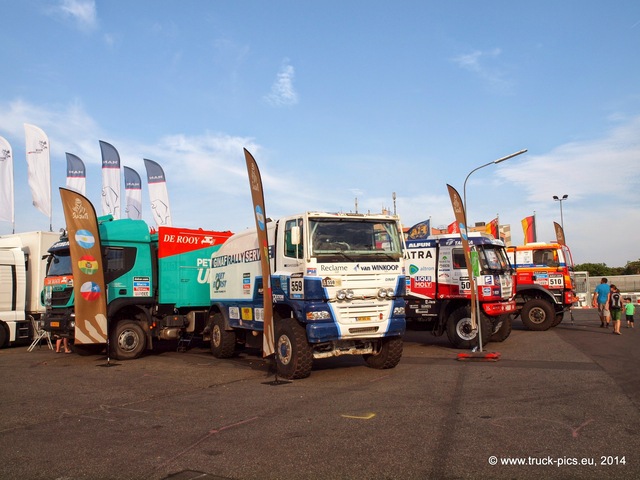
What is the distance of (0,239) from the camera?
1691 cm

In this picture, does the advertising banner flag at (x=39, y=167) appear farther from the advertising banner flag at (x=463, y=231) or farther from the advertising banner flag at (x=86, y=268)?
the advertising banner flag at (x=463, y=231)

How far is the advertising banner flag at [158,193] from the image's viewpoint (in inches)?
986

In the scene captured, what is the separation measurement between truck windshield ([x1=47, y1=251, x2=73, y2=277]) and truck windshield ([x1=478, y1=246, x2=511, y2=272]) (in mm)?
9858

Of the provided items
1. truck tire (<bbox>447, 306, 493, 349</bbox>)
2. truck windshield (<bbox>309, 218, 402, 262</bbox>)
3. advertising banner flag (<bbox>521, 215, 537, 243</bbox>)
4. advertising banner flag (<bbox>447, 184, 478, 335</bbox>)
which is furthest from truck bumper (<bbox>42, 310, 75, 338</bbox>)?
advertising banner flag (<bbox>521, 215, 537, 243</bbox>)

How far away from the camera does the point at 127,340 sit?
12828 mm

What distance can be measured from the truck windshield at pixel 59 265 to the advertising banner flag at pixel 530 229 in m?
21.8

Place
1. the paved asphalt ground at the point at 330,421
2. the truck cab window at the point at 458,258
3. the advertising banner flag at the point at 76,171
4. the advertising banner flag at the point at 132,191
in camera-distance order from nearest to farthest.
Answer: the paved asphalt ground at the point at 330,421 → the truck cab window at the point at 458,258 → the advertising banner flag at the point at 76,171 → the advertising banner flag at the point at 132,191

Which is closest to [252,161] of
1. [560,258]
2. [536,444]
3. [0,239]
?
[536,444]

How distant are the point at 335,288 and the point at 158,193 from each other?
17.9 m

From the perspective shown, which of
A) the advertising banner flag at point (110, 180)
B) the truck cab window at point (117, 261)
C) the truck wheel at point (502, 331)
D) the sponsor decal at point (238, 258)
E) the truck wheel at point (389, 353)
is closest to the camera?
the truck wheel at point (389, 353)

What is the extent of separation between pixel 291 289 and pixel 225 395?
7.17 feet

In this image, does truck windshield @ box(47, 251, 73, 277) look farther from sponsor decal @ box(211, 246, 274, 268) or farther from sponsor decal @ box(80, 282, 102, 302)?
sponsor decal @ box(211, 246, 274, 268)

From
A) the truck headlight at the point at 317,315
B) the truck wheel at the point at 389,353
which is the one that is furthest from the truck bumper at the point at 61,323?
the truck wheel at the point at 389,353

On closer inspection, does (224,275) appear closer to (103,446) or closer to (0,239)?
(103,446)
